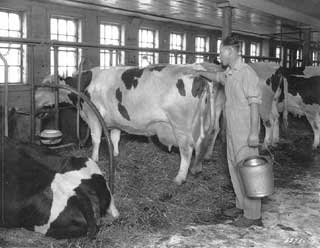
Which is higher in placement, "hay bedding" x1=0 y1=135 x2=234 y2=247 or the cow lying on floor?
the cow lying on floor

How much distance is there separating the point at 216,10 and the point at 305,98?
3.26 meters

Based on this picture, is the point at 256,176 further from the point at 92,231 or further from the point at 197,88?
the point at 197,88

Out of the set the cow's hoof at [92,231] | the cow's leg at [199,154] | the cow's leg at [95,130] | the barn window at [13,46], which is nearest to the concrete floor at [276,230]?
the cow's hoof at [92,231]

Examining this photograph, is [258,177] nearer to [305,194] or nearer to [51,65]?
[305,194]

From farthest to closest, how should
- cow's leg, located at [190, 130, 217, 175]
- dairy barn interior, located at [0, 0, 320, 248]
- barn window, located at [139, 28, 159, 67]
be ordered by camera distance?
barn window, located at [139, 28, 159, 67], cow's leg, located at [190, 130, 217, 175], dairy barn interior, located at [0, 0, 320, 248]

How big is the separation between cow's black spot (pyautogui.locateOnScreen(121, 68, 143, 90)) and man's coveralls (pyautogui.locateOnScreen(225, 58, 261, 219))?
2.34 m

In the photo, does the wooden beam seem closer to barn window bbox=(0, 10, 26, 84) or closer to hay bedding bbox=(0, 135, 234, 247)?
hay bedding bbox=(0, 135, 234, 247)

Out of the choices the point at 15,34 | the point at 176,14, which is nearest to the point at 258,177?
the point at 15,34

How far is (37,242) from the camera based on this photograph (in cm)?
388

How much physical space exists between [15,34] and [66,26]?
1.52m

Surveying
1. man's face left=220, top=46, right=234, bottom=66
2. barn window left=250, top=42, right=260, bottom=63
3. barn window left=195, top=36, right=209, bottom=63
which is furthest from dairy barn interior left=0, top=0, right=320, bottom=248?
barn window left=250, top=42, right=260, bottom=63

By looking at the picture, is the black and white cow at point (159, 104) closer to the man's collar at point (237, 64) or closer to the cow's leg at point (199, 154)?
the cow's leg at point (199, 154)

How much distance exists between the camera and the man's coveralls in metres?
4.30

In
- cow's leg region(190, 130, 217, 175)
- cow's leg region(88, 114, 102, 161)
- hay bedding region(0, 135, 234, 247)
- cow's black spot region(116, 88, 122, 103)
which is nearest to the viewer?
hay bedding region(0, 135, 234, 247)
